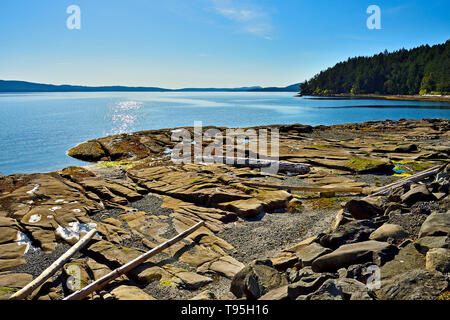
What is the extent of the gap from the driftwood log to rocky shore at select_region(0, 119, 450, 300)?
1.27 meters

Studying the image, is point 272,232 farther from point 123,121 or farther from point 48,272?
point 123,121

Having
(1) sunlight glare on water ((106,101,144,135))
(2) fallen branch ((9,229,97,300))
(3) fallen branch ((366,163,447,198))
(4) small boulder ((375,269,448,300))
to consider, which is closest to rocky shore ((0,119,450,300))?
(4) small boulder ((375,269,448,300))

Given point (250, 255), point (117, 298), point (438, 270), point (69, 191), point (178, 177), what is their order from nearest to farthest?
point (438, 270) < point (117, 298) < point (250, 255) < point (69, 191) < point (178, 177)

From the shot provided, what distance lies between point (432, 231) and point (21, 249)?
14259 millimetres

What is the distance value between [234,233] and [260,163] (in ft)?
41.5

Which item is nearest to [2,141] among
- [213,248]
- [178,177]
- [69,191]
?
[69,191]

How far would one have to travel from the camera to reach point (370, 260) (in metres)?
6.79

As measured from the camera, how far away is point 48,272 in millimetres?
8312

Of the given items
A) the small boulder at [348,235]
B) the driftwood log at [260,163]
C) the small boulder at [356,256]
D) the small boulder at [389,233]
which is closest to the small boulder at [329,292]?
the small boulder at [356,256]

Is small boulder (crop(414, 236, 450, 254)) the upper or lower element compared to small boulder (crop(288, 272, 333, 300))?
upper

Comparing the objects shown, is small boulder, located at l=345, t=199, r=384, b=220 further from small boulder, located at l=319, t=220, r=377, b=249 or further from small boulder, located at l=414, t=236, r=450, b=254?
small boulder, located at l=414, t=236, r=450, b=254

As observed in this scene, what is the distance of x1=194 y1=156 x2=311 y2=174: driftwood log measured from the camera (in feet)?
74.6

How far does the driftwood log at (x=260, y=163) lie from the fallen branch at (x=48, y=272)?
15.6 m

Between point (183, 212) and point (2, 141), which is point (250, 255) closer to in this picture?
point (183, 212)
